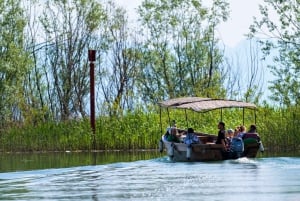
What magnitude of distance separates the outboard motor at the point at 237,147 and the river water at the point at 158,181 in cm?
36

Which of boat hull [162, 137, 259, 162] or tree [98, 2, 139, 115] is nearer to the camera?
boat hull [162, 137, 259, 162]

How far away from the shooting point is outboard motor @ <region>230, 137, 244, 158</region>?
127ft

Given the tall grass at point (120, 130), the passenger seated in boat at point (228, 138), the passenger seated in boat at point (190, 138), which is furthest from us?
the tall grass at point (120, 130)

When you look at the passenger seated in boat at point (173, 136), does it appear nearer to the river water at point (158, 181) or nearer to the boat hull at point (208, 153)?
the boat hull at point (208, 153)

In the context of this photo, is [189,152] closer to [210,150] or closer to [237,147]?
[210,150]

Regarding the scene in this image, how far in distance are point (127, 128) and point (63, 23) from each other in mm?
14425

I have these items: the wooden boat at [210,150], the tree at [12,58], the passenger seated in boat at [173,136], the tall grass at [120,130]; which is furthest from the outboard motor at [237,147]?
Answer: the tree at [12,58]

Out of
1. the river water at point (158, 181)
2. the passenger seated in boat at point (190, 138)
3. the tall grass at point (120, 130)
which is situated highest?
the tall grass at point (120, 130)

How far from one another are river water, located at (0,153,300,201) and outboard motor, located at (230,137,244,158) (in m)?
0.36

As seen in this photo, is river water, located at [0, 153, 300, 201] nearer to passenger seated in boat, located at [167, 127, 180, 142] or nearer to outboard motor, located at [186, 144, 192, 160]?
outboard motor, located at [186, 144, 192, 160]

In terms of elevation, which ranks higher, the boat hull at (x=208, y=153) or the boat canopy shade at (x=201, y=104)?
the boat canopy shade at (x=201, y=104)

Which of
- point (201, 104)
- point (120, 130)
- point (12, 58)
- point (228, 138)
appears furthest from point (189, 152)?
point (12, 58)

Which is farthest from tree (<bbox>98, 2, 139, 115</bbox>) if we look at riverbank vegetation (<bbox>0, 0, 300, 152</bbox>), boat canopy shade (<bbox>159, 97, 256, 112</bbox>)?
boat canopy shade (<bbox>159, 97, 256, 112</bbox>)

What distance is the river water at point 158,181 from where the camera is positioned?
26172mm
